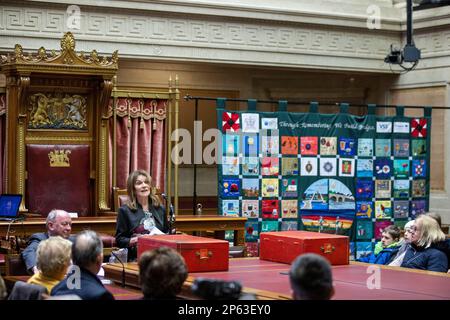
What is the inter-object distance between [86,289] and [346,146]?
24.5ft

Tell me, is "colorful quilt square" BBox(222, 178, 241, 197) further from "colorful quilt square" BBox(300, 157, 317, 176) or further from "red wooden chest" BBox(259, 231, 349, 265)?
"red wooden chest" BBox(259, 231, 349, 265)

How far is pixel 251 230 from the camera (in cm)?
1088

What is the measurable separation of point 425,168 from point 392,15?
2.79m

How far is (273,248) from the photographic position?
6.42m

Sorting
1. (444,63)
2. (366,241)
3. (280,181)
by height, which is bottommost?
(366,241)

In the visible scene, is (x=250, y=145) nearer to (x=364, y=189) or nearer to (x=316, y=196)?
(x=316, y=196)

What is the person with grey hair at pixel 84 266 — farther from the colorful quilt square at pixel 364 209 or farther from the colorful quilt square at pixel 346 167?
the colorful quilt square at pixel 364 209

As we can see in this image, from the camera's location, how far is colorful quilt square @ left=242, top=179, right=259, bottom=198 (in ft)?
35.4

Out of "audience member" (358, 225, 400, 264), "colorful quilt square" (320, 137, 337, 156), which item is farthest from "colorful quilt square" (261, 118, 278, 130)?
"audience member" (358, 225, 400, 264)

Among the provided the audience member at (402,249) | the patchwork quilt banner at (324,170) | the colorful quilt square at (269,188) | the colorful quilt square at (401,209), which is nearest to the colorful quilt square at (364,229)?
the patchwork quilt banner at (324,170)

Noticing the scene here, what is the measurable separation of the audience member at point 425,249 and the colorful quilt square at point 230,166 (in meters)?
4.05

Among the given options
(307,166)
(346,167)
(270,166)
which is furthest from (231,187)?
(346,167)

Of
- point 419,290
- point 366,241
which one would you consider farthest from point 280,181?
point 419,290
